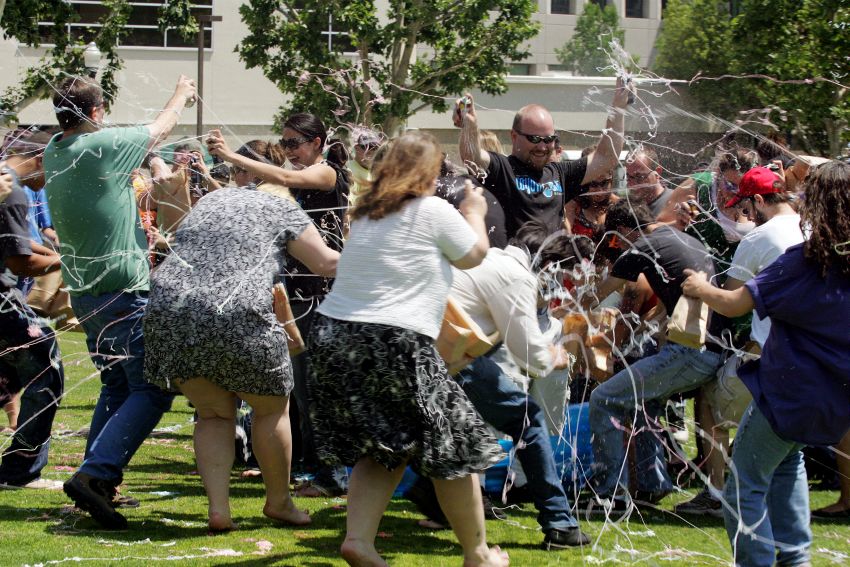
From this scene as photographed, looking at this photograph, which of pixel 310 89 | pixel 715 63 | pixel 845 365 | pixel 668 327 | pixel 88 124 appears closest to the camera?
pixel 845 365

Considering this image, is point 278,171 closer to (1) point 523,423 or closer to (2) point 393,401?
(1) point 523,423

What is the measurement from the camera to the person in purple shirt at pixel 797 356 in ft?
14.3

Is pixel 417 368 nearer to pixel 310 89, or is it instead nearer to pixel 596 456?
pixel 596 456

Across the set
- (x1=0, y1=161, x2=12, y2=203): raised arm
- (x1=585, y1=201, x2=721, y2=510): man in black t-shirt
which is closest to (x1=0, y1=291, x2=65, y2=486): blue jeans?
(x1=0, y1=161, x2=12, y2=203): raised arm

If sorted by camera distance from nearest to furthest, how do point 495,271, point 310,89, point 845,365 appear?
point 845,365
point 495,271
point 310,89

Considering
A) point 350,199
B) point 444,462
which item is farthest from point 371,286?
point 350,199

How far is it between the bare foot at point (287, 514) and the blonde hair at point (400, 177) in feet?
5.53

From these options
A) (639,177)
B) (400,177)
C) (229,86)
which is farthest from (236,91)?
(400,177)

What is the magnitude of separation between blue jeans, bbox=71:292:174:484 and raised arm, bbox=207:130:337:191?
83cm

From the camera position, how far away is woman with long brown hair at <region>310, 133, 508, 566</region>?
4.41 m

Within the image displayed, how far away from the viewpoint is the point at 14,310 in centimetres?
657

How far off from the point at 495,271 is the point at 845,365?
1.53 metres

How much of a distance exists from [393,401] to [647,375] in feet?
7.20

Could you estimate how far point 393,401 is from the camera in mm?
4434
